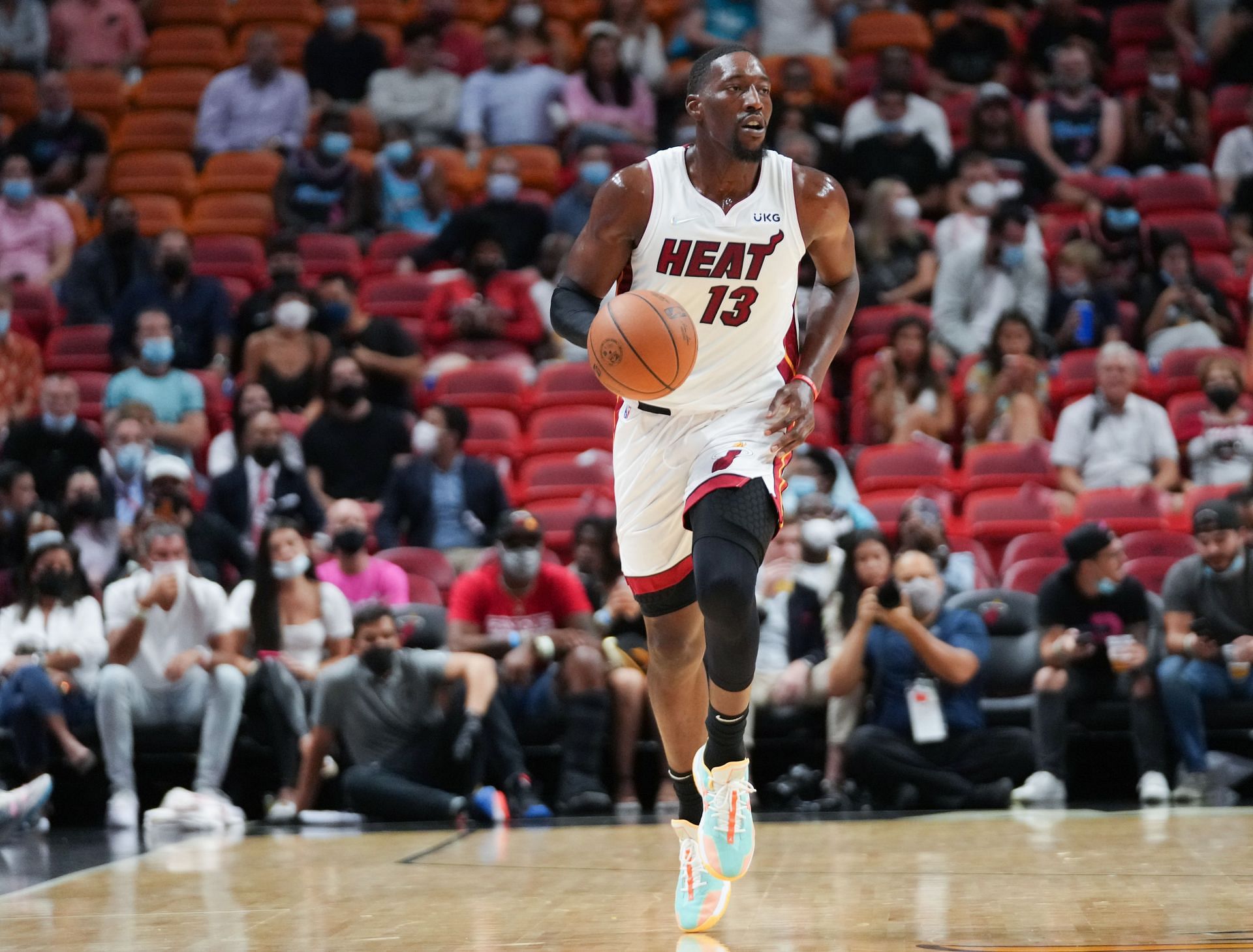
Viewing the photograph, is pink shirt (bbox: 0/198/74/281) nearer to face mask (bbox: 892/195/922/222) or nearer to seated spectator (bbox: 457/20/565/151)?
seated spectator (bbox: 457/20/565/151)

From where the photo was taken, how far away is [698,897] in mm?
4184

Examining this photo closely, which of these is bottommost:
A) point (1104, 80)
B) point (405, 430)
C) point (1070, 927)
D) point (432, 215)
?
point (1070, 927)

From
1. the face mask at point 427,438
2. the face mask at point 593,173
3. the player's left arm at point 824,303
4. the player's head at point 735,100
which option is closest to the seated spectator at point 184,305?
the face mask at point 427,438

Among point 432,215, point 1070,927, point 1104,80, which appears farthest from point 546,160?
point 1070,927

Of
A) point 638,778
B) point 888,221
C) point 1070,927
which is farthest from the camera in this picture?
point 888,221

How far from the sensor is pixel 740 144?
434 cm

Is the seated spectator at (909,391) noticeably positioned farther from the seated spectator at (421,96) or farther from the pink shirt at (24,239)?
the pink shirt at (24,239)

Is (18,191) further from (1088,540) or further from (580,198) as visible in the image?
(1088,540)

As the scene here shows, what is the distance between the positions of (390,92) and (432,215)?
55.2 inches

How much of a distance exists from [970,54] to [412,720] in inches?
300

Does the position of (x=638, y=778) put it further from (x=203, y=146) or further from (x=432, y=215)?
(x=203, y=146)

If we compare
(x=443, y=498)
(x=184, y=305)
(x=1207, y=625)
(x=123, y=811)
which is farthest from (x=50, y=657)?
(x=1207, y=625)

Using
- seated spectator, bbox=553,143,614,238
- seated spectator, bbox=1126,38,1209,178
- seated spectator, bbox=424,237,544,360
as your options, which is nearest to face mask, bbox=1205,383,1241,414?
seated spectator, bbox=1126,38,1209,178

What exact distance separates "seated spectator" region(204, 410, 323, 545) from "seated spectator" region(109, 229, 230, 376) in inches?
65.3
